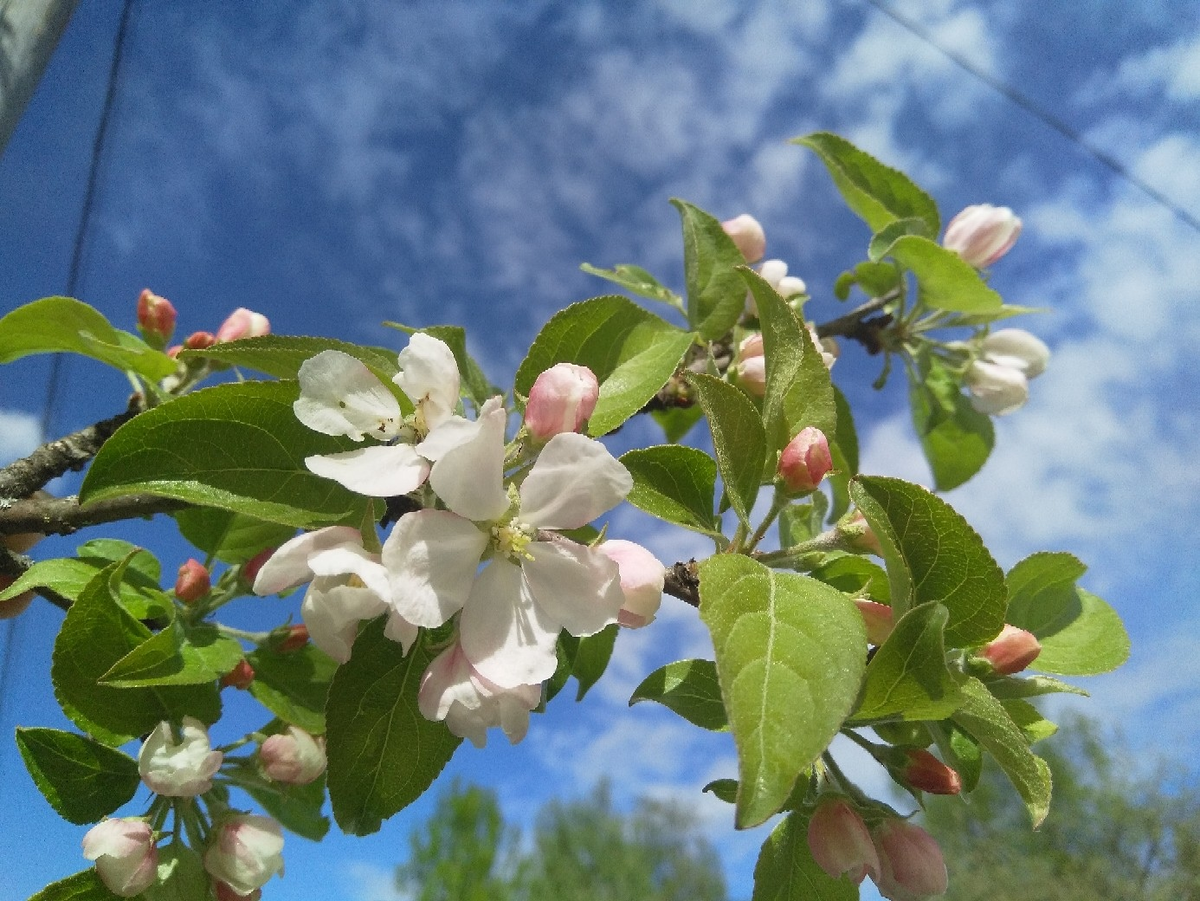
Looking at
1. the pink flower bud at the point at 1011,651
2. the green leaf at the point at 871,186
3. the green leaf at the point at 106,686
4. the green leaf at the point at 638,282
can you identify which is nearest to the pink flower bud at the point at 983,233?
the green leaf at the point at 871,186

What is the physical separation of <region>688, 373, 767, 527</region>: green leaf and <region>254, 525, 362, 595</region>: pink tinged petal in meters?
0.30

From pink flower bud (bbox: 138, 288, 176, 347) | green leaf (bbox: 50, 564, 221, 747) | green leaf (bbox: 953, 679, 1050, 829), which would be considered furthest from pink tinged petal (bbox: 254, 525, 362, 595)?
pink flower bud (bbox: 138, 288, 176, 347)

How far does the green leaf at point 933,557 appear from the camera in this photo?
624 mm

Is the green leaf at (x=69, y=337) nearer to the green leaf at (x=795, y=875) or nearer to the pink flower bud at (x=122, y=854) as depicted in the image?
the pink flower bud at (x=122, y=854)

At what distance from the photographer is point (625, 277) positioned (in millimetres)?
1304

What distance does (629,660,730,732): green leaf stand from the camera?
2.53ft

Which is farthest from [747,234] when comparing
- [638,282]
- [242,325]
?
[242,325]

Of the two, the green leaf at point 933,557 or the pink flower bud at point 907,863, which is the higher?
the green leaf at point 933,557

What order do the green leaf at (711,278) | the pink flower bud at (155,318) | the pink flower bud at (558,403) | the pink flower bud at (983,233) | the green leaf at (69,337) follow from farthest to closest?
the pink flower bud at (983,233), the pink flower bud at (155,318), the green leaf at (711,278), the green leaf at (69,337), the pink flower bud at (558,403)

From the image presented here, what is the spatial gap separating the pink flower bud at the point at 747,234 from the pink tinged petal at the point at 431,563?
921 mm

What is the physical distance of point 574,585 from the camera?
633 millimetres

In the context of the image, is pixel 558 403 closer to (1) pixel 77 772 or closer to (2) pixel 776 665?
(2) pixel 776 665

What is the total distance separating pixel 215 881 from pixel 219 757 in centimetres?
15

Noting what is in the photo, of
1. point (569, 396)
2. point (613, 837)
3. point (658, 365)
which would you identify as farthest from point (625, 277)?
point (613, 837)
